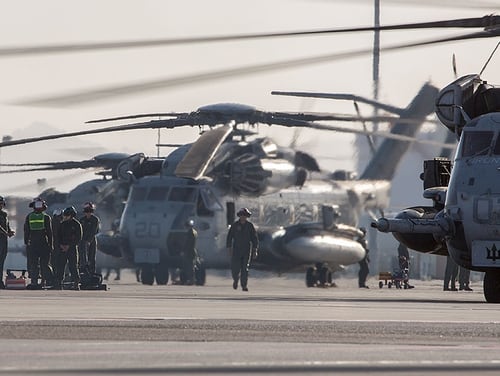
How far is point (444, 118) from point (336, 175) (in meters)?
25.2

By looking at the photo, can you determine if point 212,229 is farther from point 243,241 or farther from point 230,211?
point 243,241

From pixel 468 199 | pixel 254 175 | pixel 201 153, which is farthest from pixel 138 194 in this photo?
pixel 468 199

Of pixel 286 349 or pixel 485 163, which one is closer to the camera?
pixel 286 349

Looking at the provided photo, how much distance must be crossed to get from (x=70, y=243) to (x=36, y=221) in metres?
1.06

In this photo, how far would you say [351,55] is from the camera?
18.5 m

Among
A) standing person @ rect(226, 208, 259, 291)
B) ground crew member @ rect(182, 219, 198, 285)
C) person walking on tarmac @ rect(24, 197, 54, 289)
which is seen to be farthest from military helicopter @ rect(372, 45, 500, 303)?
ground crew member @ rect(182, 219, 198, 285)

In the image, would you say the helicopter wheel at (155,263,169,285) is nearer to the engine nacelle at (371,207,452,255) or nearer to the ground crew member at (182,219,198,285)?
the ground crew member at (182,219,198,285)

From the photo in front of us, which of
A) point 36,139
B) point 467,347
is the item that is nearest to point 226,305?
point 467,347

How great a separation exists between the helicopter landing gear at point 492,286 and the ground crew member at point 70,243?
410 inches

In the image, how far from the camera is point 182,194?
4531 cm

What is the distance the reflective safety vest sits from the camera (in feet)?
107

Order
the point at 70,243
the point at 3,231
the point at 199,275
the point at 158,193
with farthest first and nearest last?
the point at 199,275, the point at 158,193, the point at 70,243, the point at 3,231

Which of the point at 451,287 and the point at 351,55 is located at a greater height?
the point at 351,55

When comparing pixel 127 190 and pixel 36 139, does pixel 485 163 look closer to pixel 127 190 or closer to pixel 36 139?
pixel 36 139
